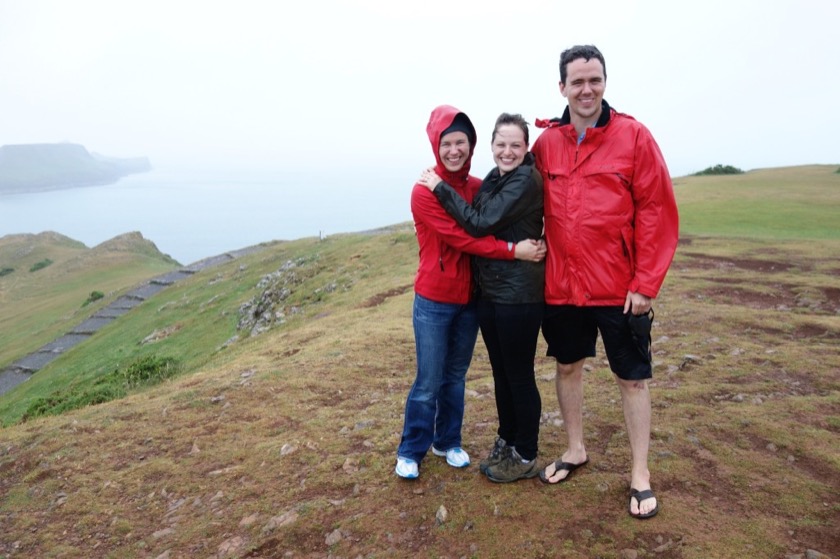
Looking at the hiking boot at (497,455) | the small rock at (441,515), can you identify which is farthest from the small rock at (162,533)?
the hiking boot at (497,455)

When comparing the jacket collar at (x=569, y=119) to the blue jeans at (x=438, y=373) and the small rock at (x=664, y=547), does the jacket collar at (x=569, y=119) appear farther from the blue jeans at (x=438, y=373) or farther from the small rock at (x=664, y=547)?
the small rock at (x=664, y=547)

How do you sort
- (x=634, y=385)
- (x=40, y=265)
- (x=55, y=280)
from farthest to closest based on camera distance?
(x=40, y=265)
(x=55, y=280)
(x=634, y=385)

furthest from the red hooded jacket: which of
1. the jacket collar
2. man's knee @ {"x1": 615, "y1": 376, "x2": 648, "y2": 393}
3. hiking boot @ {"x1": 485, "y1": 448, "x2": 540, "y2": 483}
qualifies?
hiking boot @ {"x1": 485, "y1": 448, "x2": 540, "y2": 483}

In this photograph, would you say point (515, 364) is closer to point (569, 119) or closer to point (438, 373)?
point (438, 373)

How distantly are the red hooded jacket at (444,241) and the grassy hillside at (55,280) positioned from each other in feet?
116

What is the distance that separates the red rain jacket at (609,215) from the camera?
438 centimetres

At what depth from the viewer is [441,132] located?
4879 millimetres

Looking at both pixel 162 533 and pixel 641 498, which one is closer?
pixel 641 498

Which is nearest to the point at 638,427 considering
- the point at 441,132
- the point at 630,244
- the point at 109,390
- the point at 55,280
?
the point at 630,244

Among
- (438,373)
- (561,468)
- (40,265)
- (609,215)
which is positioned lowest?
(40,265)

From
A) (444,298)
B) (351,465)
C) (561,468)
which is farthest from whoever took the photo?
(351,465)

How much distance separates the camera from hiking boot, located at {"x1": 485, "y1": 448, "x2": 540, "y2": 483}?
5230 millimetres

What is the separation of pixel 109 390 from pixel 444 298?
39.3 ft

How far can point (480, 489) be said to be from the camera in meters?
5.23
